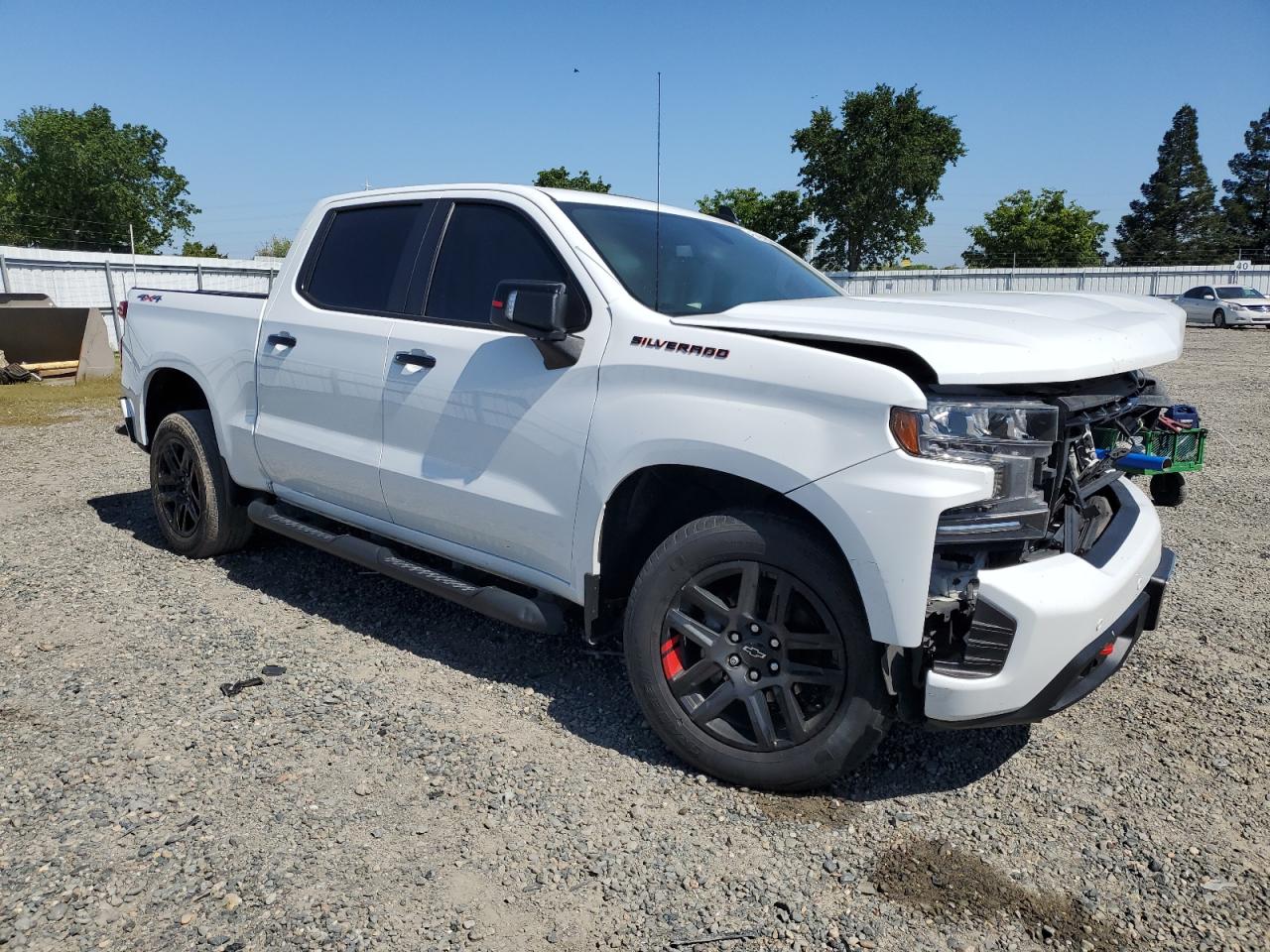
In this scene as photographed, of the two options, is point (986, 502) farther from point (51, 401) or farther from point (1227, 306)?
point (1227, 306)

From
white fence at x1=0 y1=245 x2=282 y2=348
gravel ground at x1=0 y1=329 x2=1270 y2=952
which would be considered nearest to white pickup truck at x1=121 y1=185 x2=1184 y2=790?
gravel ground at x1=0 y1=329 x2=1270 y2=952

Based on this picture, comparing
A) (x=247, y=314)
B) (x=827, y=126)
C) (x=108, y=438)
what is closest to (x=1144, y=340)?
(x=247, y=314)

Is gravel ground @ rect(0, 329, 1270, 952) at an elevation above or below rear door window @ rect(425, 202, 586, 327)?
below

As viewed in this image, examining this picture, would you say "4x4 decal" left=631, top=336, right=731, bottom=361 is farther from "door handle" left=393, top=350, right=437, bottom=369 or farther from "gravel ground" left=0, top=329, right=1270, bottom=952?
"gravel ground" left=0, top=329, right=1270, bottom=952

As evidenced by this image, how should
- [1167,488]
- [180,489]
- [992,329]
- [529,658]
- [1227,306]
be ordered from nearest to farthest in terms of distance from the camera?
[992,329] → [529,658] → [180,489] → [1167,488] → [1227,306]

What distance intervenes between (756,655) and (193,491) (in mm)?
3816

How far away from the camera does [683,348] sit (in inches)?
121

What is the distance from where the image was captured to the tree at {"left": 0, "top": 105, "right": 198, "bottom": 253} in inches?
2682

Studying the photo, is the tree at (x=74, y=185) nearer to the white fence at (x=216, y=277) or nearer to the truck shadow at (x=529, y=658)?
the white fence at (x=216, y=277)

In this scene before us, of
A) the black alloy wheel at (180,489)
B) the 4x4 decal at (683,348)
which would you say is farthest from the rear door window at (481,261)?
the black alloy wheel at (180,489)

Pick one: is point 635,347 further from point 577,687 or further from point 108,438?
point 108,438

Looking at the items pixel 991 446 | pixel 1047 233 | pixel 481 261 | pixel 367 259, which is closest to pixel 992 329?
pixel 991 446

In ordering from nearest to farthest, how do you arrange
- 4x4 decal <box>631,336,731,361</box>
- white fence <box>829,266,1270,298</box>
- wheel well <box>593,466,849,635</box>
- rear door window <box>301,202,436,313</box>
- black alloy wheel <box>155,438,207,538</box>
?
4x4 decal <box>631,336,731,361</box>, wheel well <box>593,466,849,635</box>, rear door window <box>301,202,436,313</box>, black alloy wheel <box>155,438,207,538</box>, white fence <box>829,266,1270,298</box>

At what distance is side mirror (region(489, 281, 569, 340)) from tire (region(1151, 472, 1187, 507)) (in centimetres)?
A: 474
